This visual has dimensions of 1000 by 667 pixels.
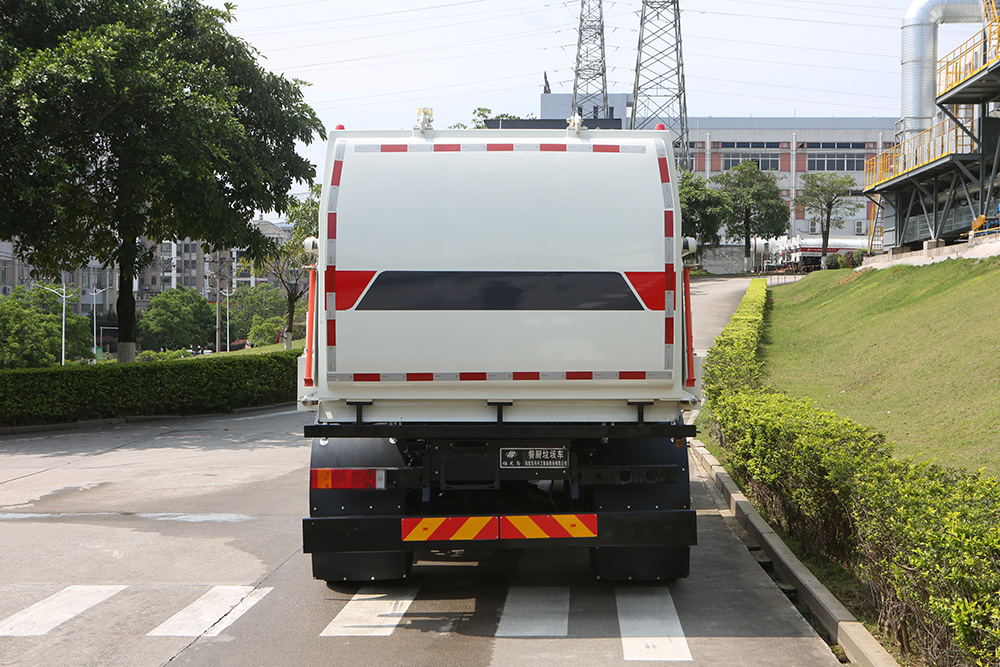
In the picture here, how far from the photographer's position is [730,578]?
23.7 feet

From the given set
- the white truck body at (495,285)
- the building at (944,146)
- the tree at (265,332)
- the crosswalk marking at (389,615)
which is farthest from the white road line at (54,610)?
the tree at (265,332)

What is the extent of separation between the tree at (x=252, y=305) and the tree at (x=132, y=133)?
82464 mm

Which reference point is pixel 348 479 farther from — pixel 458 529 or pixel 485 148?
pixel 485 148

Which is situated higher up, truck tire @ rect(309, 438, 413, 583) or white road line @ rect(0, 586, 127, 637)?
truck tire @ rect(309, 438, 413, 583)

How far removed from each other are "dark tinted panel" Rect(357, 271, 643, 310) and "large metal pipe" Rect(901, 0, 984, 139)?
4057cm

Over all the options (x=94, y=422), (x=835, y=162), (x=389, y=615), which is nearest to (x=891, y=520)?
(x=389, y=615)

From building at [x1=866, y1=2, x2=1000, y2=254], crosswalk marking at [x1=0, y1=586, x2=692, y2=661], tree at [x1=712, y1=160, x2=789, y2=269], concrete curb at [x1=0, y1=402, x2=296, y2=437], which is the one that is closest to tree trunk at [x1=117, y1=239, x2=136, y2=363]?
concrete curb at [x1=0, y1=402, x2=296, y2=437]

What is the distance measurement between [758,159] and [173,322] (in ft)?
222

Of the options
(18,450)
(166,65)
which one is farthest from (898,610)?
(166,65)

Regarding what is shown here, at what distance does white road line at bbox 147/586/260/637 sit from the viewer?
6.05 meters

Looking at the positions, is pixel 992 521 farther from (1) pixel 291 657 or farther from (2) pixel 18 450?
(2) pixel 18 450

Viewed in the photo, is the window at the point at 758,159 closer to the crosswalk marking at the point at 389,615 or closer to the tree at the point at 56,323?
the tree at the point at 56,323

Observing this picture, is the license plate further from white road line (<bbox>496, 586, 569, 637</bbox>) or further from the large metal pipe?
the large metal pipe

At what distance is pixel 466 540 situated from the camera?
6.21 m
